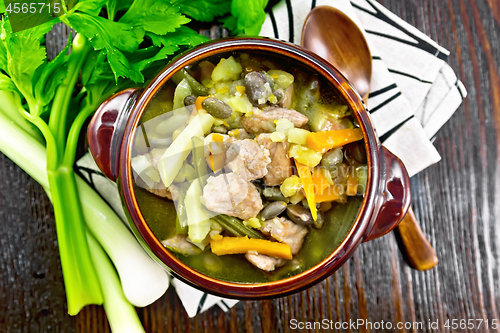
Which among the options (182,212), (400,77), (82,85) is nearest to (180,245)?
(182,212)

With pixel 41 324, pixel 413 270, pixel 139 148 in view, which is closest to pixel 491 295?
pixel 413 270

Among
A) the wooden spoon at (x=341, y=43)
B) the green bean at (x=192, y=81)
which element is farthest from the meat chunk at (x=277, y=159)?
the wooden spoon at (x=341, y=43)

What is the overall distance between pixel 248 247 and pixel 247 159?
265 millimetres

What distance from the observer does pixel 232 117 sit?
1077 millimetres

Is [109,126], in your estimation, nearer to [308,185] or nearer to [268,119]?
[268,119]

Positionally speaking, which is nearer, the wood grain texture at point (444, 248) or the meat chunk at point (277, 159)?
the meat chunk at point (277, 159)

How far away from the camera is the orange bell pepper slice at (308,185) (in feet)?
3.39

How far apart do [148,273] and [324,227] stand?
29.6 inches

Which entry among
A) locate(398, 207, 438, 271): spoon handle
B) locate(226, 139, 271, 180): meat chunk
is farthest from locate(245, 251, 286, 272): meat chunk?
locate(398, 207, 438, 271): spoon handle

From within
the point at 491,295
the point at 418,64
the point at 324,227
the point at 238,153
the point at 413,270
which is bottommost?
the point at 491,295

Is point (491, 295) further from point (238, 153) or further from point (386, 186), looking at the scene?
point (238, 153)

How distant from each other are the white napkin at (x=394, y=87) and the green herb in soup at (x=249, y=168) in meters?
0.46

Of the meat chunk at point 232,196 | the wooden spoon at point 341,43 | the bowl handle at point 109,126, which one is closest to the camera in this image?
the meat chunk at point 232,196

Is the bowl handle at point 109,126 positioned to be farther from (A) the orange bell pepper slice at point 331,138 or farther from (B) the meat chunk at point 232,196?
(A) the orange bell pepper slice at point 331,138
